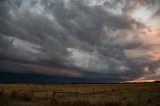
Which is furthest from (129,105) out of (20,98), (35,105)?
(20,98)

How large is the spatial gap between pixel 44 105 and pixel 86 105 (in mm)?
4788

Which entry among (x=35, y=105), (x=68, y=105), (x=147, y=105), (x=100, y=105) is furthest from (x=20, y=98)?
(x=147, y=105)

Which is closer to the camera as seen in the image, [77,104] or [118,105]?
[77,104]

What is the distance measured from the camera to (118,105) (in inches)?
1230

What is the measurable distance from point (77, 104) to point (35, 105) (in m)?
4.71

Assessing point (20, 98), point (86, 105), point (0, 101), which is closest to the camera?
point (0, 101)

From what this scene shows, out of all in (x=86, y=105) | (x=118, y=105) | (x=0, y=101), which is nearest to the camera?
(x=0, y=101)

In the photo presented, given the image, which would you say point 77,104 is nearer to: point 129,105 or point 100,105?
point 100,105

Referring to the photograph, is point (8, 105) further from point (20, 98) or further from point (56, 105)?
point (20, 98)

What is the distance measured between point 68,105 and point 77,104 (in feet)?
3.40

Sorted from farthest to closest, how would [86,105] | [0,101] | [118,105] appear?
[118,105] < [86,105] < [0,101]

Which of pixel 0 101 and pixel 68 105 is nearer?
pixel 0 101

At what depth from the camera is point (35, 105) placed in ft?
94.9

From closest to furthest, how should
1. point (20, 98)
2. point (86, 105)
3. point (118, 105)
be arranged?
point (86, 105) → point (118, 105) → point (20, 98)
